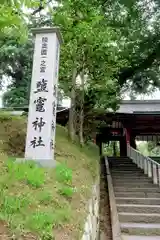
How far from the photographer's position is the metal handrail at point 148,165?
10625mm

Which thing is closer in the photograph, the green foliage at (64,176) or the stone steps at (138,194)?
the green foliage at (64,176)

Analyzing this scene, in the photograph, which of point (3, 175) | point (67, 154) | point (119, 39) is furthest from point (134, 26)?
point (3, 175)

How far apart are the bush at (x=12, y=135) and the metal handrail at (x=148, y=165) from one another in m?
4.69

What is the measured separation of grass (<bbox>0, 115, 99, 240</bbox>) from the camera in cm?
349

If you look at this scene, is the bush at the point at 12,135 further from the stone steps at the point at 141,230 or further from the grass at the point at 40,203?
the stone steps at the point at 141,230

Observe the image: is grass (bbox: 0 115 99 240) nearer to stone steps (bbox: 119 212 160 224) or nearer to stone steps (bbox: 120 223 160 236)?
stone steps (bbox: 120 223 160 236)

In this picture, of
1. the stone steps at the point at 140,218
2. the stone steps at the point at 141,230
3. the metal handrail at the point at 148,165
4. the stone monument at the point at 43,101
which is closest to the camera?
the stone steps at the point at 141,230

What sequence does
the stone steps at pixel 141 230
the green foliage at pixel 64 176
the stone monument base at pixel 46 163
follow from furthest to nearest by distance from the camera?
the stone steps at pixel 141 230, the stone monument base at pixel 46 163, the green foliage at pixel 64 176

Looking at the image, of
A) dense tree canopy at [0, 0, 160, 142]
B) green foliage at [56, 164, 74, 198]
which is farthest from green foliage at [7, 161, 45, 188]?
dense tree canopy at [0, 0, 160, 142]

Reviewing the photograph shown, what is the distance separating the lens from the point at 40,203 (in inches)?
172

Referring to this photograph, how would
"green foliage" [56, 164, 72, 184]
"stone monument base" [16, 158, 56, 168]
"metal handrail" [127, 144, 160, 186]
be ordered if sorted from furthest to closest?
"metal handrail" [127, 144, 160, 186] → "stone monument base" [16, 158, 56, 168] → "green foliage" [56, 164, 72, 184]

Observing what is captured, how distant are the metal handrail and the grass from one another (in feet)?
16.1

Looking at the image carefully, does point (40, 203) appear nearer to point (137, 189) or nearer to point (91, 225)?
point (91, 225)

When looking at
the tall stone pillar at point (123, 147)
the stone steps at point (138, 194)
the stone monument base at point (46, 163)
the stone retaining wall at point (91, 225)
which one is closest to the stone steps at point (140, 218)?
the stone retaining wall at point (91, 225)
